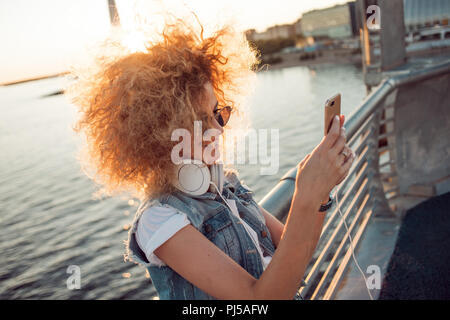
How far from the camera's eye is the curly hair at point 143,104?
1.13 metres

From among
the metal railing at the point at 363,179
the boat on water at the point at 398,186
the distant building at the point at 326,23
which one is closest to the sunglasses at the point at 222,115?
the metal railing at the point at 363,179

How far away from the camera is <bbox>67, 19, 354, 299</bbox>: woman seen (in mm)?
1003

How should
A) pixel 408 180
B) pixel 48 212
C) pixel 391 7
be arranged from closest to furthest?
pixel 408 180
pixel 391 7
pixel 48 212

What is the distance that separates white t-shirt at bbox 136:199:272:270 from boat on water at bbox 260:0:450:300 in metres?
1.48

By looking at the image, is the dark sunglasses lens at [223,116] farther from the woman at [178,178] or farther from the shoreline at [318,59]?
the shoreline at [318,59]

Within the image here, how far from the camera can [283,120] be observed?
24.7 m

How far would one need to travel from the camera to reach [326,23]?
104812 millimetres

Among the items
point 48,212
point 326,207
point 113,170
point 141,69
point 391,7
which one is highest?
point 391,7

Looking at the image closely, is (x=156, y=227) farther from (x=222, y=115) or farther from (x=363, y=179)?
(x=363, y=179)

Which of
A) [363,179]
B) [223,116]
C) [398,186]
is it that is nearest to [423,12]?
[398,186]

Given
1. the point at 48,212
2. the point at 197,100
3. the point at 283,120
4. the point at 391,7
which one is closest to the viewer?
the point at 197,100
